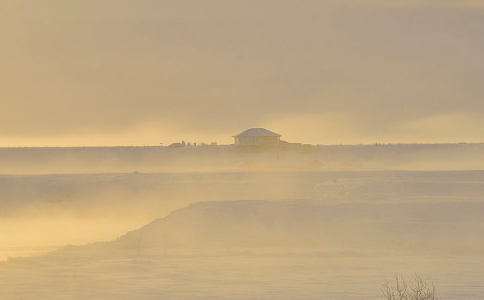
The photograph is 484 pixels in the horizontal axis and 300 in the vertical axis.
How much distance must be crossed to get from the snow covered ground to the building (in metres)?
65.2

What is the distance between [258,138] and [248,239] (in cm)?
9335

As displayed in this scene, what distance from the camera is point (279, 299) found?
65.0 ft

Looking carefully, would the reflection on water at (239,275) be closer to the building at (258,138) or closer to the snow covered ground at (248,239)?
the snow covered ground at (248,239)

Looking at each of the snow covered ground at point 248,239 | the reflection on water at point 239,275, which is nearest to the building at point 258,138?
the snow covered ground at point 248,239

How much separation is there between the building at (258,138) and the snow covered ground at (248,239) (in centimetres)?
6523

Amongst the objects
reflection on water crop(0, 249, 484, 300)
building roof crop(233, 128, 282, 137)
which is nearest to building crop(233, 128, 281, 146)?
building roof crop(233, 128, 282, 137)

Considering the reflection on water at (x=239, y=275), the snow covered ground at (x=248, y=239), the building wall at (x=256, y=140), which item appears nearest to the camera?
the reflection on water at (x=239, y=275)

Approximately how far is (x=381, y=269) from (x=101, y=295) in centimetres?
777

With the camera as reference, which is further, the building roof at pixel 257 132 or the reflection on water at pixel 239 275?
the building roof at pixel 257 132

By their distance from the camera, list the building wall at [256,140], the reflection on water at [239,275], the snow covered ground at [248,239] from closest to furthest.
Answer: the reflection on water at [239,275], the snow covered ground at [248,239], the building wall at [256,140]

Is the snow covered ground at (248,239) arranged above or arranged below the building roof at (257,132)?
below

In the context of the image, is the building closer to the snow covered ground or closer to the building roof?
the building roof

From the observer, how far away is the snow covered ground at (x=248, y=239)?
21812 mm

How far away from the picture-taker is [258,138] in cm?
12531
